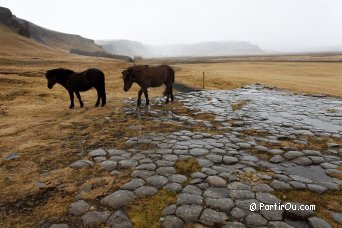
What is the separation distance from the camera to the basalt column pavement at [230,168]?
4.16 meters

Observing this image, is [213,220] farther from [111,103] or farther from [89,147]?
[111,103]

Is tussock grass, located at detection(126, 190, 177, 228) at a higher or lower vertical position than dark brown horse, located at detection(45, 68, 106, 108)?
lower

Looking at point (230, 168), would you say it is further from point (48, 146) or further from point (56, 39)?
point (56, 39)

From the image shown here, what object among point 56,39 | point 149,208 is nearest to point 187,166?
point 149,208

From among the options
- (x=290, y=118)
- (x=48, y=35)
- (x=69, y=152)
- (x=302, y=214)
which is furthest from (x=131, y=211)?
(x=48, y=35)

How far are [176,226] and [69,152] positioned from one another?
3.91m

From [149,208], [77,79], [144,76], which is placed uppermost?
[144,76]

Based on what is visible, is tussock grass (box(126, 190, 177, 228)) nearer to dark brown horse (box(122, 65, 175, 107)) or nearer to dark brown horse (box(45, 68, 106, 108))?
dark brown horse (box(122, 65, 175, 107))

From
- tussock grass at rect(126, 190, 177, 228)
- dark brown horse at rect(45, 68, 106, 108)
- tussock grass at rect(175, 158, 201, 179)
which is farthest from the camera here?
dark brown horse at rect(45, 68, 106, 108)

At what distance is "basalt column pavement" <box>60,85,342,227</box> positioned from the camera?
4164mm

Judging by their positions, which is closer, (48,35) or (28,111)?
(28,111)

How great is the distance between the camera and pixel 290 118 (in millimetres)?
10148

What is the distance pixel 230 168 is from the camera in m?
5.80

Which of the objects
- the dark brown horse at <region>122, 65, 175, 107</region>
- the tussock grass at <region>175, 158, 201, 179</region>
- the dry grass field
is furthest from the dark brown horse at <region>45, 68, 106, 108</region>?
the tussock grass at <region>175, 158, 201, 179</region>
